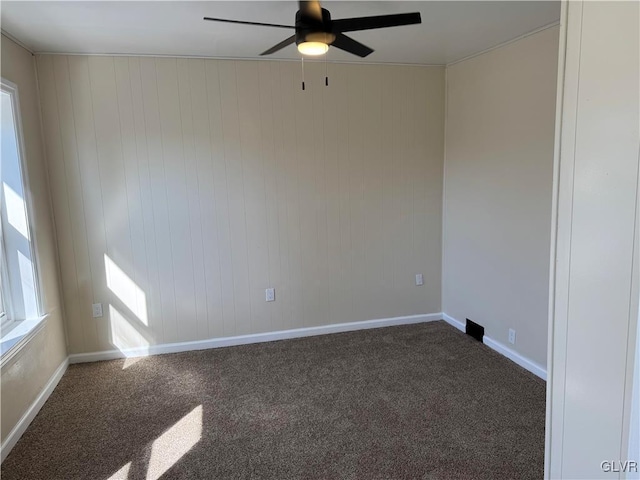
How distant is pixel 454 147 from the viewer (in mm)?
3805

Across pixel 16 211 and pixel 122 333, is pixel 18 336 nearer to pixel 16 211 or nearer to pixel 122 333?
pixel 16 211

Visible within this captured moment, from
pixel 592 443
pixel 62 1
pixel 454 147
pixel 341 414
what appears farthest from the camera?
pixel 454 147

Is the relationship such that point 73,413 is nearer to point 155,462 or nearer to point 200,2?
point 155,462

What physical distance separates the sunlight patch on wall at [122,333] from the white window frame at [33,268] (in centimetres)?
58

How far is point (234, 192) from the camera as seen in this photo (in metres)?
3.54

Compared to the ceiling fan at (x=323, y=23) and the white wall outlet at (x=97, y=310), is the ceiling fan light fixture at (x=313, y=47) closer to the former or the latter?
the ceiling fan at (x=323, y=23)

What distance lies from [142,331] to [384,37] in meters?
3.02

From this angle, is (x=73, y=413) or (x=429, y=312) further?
(x=429, y=312)

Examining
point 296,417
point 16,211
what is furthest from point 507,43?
point 16,211

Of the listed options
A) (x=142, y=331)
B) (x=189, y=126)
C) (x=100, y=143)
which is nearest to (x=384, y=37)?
(x=189, y=126)

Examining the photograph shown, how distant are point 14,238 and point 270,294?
193 cm

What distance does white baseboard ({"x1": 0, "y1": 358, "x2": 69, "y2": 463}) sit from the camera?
229cm

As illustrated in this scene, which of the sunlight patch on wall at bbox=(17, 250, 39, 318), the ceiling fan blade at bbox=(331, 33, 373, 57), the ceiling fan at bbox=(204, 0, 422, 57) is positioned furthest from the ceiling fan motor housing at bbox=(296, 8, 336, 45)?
the sunlight patch on wall at bbox=(17, 250, 39, 318)

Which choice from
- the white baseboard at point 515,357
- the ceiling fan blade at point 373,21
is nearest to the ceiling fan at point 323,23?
the ceiling fan blade at point 373,21
